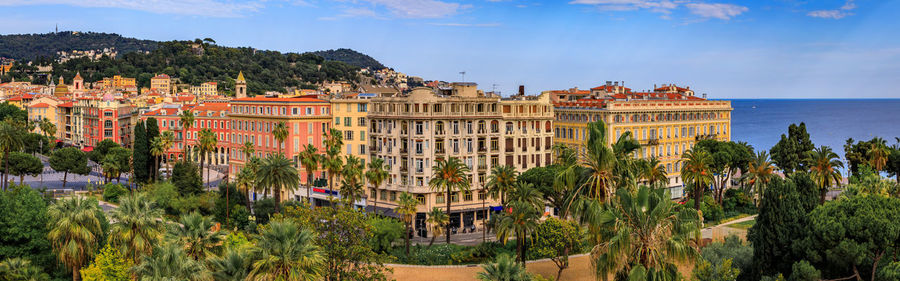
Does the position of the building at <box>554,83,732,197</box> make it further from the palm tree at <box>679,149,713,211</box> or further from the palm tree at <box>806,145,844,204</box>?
the palm tree at <box>806,145,844,204</box>

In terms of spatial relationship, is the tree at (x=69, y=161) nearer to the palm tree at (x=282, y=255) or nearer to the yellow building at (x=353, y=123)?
the yellow building at (x=353, y=123)

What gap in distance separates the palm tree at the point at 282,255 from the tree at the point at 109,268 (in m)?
10.8

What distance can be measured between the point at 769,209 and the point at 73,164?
8518 centimetres

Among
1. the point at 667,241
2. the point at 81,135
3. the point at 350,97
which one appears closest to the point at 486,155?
the point at 350,97

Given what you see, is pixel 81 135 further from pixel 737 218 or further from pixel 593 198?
pixel 593 198

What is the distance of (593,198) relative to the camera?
119 ft

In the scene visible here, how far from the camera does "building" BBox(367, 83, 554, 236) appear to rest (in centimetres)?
7650

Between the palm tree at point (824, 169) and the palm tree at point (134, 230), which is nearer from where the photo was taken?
the palm tree at point (134, 230)

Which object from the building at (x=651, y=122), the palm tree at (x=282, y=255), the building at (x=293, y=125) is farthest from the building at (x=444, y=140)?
the palm tree at (x=282, y=255)

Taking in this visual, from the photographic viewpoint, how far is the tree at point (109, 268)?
3997 cm

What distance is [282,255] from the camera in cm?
3272

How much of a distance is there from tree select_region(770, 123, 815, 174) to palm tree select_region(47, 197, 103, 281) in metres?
62.5

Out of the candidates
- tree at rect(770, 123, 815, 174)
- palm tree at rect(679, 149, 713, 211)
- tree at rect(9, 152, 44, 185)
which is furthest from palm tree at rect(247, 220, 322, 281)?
tree at rect(9, 152, 44, 185)

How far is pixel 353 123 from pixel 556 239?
40825mm
